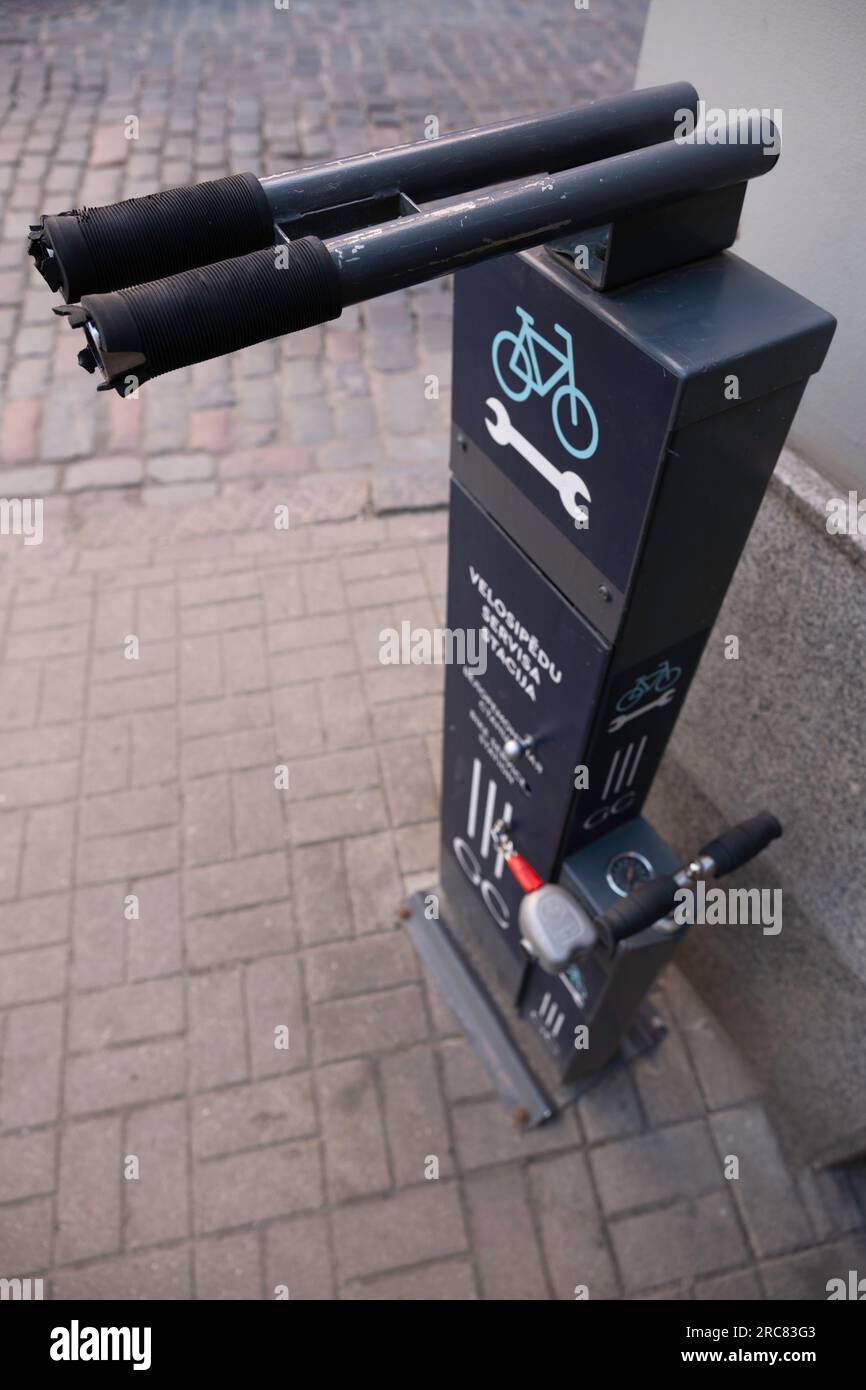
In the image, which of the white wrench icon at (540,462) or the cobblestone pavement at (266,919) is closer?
the white wrench icon at (540,462)

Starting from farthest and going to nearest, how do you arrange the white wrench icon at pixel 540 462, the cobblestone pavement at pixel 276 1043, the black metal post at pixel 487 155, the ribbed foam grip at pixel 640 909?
the cobblestone pavement at pixel 276 1043
the ribbed foam grip at pixel 640 909
the white wrench icon at pixel 540 462
the black metal post at pixel 487 155

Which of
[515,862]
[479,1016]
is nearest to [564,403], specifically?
[515,862]

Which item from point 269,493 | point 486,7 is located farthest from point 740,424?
point 486,7

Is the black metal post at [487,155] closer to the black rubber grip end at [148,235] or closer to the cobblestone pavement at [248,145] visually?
the black rubber grip end at [148,235]

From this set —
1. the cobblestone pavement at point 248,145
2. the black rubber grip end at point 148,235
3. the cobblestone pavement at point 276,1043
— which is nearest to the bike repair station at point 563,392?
the black rubber grip end at point 148,235

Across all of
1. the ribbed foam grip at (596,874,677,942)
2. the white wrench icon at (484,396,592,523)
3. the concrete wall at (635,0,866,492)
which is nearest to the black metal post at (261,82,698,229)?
the white wrench icon at (484,396,592,523)

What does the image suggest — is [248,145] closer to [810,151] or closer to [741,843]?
[810,151]

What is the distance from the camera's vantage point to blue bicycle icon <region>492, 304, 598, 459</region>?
5.59ft

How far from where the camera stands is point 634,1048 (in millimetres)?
3258

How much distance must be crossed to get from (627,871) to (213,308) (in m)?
1.88

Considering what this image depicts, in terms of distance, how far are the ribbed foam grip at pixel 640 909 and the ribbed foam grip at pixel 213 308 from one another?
1.62 meters

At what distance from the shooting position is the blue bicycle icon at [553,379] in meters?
1.70

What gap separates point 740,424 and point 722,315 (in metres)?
0.19

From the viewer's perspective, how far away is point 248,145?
6875 mm
